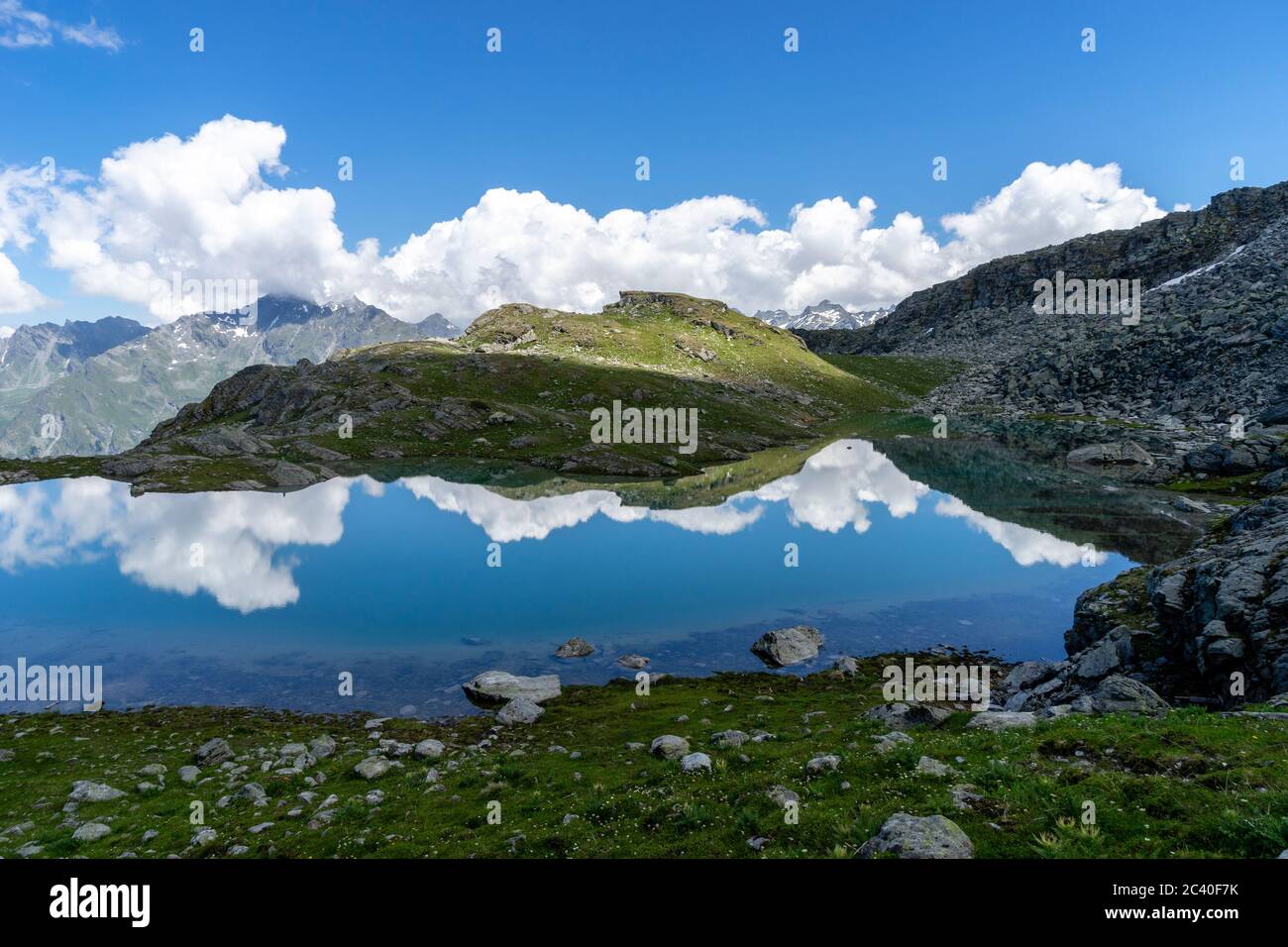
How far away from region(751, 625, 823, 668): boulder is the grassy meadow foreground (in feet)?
28.4

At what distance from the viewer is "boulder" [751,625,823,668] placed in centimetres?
3956

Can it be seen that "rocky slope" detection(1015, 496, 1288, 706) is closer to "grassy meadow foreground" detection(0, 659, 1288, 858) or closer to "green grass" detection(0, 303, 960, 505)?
"grassy meadow foreground" detection(0, 659, 1288, 858)

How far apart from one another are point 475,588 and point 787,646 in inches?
1082

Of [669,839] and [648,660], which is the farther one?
[648,660]

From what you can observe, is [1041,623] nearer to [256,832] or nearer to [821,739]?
[821,739]

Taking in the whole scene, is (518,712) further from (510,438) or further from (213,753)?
(510,438)

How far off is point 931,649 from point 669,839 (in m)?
32.2

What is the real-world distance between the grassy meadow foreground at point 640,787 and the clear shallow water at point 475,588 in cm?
845

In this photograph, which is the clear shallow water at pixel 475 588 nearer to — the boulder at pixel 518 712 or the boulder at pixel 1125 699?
the boulder at pixel 518 712

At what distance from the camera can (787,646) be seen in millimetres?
40344

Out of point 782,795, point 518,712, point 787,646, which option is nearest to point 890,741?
point 782,795

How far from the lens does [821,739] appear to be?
2144 cm

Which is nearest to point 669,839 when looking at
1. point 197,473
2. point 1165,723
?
point 1165,723

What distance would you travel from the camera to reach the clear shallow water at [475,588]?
39.6 m
